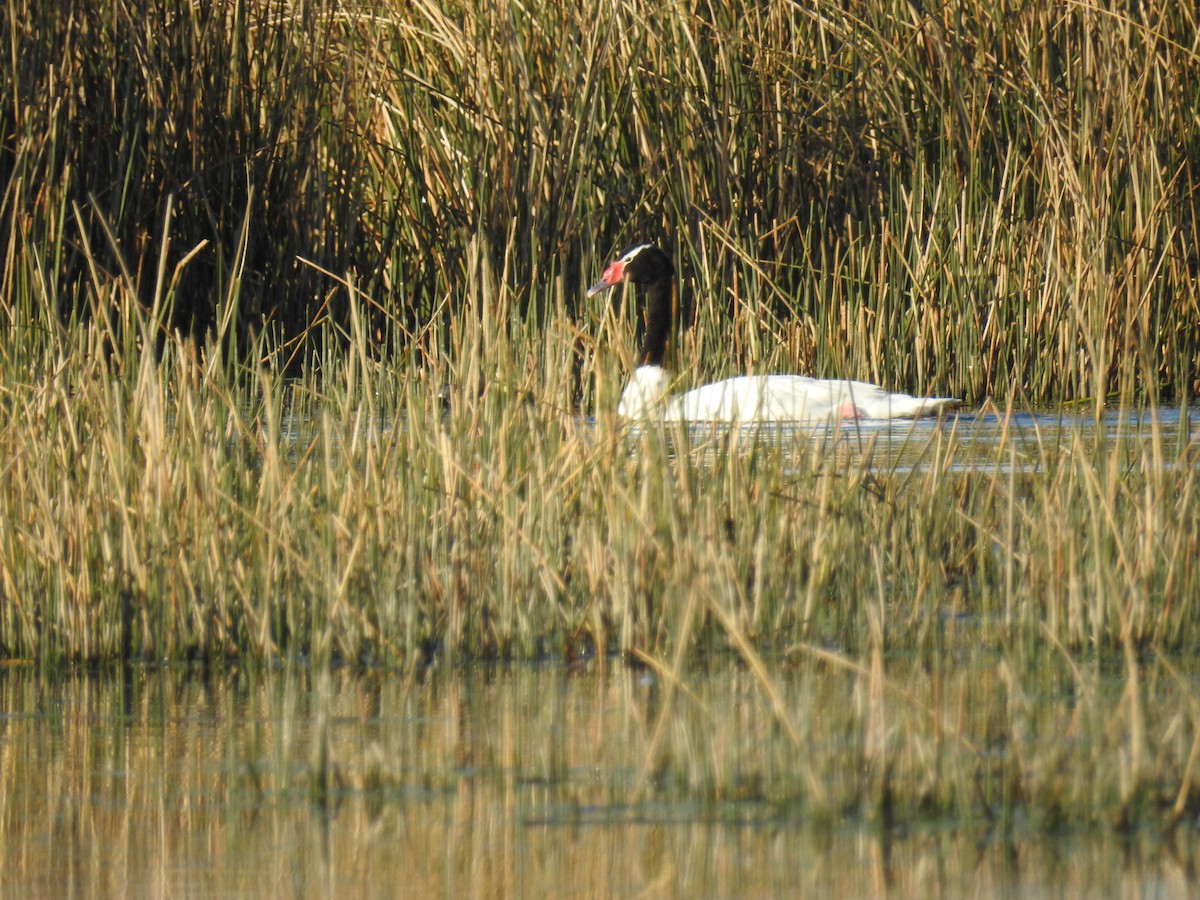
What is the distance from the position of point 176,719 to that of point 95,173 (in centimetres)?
483

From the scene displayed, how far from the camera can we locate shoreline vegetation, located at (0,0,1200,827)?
384 cm


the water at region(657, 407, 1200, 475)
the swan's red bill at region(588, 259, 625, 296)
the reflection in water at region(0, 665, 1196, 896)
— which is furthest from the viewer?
the swan's red bill at region(588, 259, 625, 296)

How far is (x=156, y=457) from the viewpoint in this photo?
426cm

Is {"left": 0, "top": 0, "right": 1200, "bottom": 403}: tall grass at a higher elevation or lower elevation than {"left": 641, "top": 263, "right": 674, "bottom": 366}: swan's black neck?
higher

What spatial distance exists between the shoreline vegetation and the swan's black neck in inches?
6.1

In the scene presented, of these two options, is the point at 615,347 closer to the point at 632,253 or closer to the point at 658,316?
the point at 632,253

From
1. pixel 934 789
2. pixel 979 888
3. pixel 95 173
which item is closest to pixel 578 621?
pixel 934 789

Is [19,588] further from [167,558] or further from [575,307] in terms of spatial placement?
[575,307]

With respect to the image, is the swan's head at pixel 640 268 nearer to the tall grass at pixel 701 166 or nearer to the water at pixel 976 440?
the tall grass at pixel 701 166

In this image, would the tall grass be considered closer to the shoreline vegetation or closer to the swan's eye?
the shoreline vegetation

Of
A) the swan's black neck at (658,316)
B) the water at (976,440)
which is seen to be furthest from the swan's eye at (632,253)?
the water at (976,440)

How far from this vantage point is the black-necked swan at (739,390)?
645cm

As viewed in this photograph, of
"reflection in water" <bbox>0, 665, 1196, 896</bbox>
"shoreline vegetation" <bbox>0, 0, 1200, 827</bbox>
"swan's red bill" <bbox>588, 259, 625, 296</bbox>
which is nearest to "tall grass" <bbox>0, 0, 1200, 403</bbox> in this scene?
"shoreline vegetation" <bbox>0, 0, 1200, 827</bbox>

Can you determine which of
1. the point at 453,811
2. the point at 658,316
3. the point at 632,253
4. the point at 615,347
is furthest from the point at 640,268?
the point at 453,811
